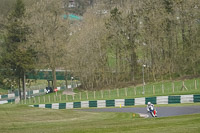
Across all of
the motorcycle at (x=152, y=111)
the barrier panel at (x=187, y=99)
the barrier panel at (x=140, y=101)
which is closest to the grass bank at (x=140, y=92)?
the barrier panel at (x=140, y=101)

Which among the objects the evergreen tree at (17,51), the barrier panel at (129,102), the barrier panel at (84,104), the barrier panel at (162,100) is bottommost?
the barrier panel at (84,104)

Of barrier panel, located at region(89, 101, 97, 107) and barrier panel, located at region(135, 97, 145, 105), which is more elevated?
barrier panel, located at region(135, 97, 145, 105)

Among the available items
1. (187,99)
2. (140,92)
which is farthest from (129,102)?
(140,92)

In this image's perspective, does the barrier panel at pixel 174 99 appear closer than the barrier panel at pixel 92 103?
Yes

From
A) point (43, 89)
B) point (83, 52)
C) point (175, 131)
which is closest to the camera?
point (175, 131)

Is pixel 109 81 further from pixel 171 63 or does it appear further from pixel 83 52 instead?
pixel 171 63

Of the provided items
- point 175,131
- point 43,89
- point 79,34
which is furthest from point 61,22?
point 175,131

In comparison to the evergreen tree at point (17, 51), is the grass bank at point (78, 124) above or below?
below

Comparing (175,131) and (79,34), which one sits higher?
(79,34)

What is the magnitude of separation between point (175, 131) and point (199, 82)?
34.7 metres

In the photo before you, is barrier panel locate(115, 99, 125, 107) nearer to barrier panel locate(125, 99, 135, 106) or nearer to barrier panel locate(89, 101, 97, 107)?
barrier panel locate(125, 99, 135, 106)

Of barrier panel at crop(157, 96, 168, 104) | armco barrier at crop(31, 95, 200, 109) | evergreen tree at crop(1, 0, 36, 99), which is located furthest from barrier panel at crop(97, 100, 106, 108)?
evergreen tree at crop(1, 0, 36, 99)

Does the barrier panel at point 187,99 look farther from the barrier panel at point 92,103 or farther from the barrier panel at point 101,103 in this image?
the barrier panel at point 92,103

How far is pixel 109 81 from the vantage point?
7069 cm
